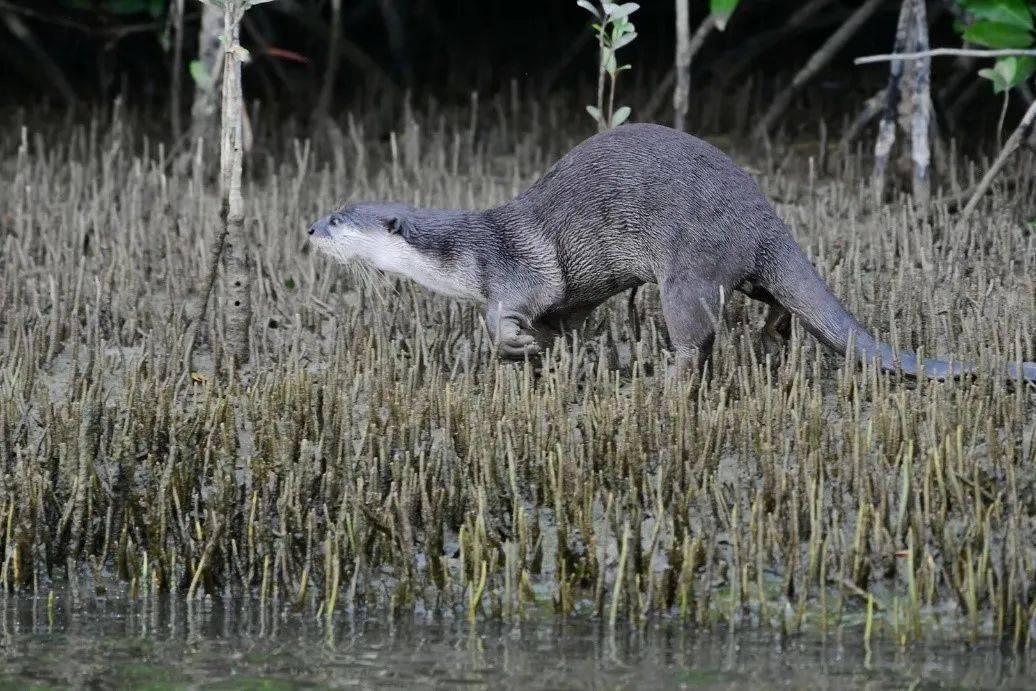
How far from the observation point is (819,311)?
487cm

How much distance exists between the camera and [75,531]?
4.11 m

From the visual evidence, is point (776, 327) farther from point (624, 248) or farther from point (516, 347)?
point (516, 347)

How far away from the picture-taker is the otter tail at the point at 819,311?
476 centimetres

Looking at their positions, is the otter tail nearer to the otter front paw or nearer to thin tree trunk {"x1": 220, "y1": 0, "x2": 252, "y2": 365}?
the otter front paw

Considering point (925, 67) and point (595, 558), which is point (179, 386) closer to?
point (595, 558)

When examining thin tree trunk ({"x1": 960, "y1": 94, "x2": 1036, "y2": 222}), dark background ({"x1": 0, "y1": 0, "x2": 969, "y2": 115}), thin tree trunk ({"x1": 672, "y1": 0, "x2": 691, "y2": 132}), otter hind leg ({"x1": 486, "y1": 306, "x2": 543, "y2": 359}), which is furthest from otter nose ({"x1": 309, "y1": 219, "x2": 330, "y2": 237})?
dark background ({"x1": 0, "y1": 0, "x2": 969, "y2": 115})

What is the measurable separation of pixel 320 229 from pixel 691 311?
1228mm

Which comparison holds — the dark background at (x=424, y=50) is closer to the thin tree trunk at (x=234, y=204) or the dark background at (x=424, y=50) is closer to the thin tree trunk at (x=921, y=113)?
the thin tree trunk at (x=921, y=113)

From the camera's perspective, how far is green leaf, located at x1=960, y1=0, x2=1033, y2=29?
6.46m

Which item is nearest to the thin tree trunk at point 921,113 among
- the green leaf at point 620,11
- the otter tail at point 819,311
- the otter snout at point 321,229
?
the green leaf at point 620,11

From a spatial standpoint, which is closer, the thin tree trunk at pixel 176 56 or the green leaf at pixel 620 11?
the green leaf at pixel 620 11

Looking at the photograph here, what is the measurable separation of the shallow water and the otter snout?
1689 millimetres

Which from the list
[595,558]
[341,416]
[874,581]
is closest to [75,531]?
[341,416]

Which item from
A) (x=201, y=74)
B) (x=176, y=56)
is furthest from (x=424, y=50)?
(x=201, y=74)
